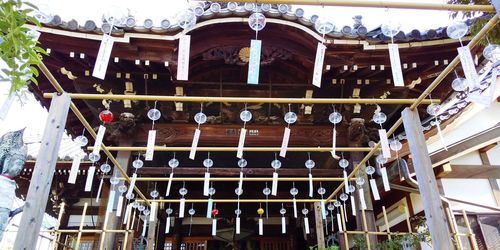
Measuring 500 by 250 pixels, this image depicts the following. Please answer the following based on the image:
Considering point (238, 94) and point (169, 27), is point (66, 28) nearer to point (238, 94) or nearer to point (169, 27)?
point (169, 27)

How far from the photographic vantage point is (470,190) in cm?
816

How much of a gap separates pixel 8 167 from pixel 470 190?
30.7ft

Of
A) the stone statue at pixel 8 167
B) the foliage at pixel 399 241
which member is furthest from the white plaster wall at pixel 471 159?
the stone statue at pixel 8 167

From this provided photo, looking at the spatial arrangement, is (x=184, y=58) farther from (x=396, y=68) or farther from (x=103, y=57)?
(x=396, y=68)

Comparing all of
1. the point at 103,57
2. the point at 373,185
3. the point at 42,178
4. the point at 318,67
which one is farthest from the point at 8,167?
the point at 373,185

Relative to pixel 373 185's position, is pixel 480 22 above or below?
above

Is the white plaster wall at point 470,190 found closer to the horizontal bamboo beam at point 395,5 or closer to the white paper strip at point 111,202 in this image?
the horizontal bamboo beam at point 395,5

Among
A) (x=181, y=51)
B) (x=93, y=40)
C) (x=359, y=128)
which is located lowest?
(x=181, y=51)

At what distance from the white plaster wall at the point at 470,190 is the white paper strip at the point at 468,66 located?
5502 mm

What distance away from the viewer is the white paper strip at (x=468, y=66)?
331 centimetres

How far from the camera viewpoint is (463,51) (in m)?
3.35

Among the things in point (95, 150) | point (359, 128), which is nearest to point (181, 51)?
point (95, 150)

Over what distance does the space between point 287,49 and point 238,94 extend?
57.8 inches

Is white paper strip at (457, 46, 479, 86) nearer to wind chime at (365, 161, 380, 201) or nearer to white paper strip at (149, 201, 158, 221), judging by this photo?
wind chime at (365, 161, 380, 201)
